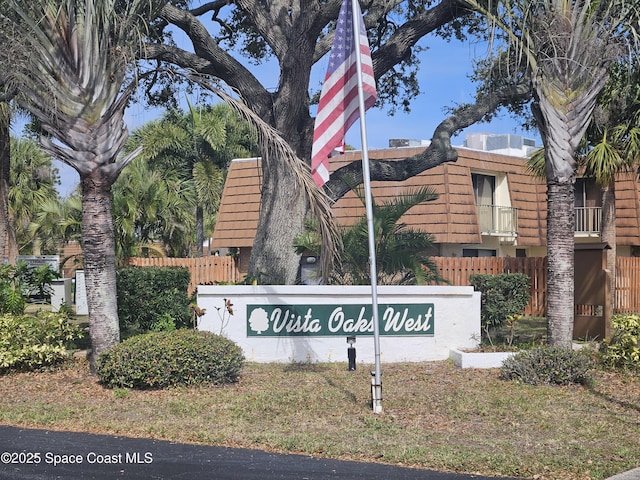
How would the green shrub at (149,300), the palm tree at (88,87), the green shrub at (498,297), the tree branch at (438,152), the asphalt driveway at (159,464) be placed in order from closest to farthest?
1. the asphalt driveway at (159,464)
2. the palm tree at (88,87)
3. the green shrub at (149,300)
4. the tree branch at (438,152)
5. the green shrub at (498,297)

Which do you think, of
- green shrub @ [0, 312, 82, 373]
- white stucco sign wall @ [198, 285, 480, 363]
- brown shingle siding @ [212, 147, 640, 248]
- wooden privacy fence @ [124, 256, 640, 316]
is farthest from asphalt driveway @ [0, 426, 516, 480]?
brown shingle siding @ [212, 147, 640, 248]

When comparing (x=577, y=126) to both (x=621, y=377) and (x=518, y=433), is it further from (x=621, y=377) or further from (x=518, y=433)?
(x=518, y=433)


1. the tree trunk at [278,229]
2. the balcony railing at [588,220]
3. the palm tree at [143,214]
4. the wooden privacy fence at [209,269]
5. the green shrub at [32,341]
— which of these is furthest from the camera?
the balcony railing at [588,220]

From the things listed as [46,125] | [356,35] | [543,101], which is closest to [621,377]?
[543,101]

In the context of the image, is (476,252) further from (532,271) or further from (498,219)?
(532,271)

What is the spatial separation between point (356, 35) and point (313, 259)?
11.5m

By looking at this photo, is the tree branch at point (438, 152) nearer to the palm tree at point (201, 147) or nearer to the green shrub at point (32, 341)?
the green shrub at point (32, 341)

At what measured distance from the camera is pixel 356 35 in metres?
10.4

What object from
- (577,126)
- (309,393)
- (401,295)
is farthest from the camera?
(401,295)

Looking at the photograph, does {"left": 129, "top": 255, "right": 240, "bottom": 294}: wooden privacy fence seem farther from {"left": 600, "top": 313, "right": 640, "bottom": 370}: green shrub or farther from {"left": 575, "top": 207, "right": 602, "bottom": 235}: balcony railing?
{"left": 600, "top": 313, "right": 640, "bottom": 370}: green shrub

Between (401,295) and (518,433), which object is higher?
(401,295)

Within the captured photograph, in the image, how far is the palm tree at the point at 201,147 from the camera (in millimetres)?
36250

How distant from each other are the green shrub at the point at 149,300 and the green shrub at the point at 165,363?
4061 mm

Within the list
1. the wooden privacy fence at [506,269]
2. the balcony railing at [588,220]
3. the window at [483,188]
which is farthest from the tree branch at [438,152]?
the balcony railing at [588,220]
